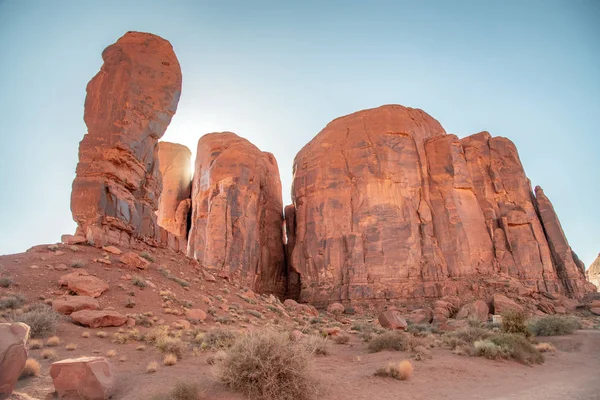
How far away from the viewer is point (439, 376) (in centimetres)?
871

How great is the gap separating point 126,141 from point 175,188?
27929 mm

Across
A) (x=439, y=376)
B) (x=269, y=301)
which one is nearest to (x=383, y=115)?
(x=269, y=301)

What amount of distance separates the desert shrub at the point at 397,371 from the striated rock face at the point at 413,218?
2484 centimetres

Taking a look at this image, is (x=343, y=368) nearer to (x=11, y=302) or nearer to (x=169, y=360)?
(x=169, y=360)

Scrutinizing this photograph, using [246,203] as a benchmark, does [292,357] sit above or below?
below

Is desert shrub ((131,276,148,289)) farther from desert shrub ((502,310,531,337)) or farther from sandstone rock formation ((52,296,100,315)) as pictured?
desert shrub ((502,310,531,337))

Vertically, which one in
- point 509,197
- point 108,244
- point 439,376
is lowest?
point 439,376

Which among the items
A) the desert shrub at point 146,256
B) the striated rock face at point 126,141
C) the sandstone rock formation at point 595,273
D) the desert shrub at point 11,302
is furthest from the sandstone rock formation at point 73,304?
the sandstone rock formation at point 595,273

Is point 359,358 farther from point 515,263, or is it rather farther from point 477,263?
point 515,263

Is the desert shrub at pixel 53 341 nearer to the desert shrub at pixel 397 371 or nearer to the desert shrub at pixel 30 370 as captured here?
the desert shrub at pixel 30 370

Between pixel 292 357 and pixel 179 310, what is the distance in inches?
337

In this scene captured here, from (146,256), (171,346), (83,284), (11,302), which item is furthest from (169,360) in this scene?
(146,256)

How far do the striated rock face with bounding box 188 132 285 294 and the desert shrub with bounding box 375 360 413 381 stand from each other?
81.2 feet

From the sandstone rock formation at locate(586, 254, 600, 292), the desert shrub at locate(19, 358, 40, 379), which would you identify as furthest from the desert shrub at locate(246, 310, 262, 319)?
the sandstone rock formation at locate(586, 254, 600, 292)
